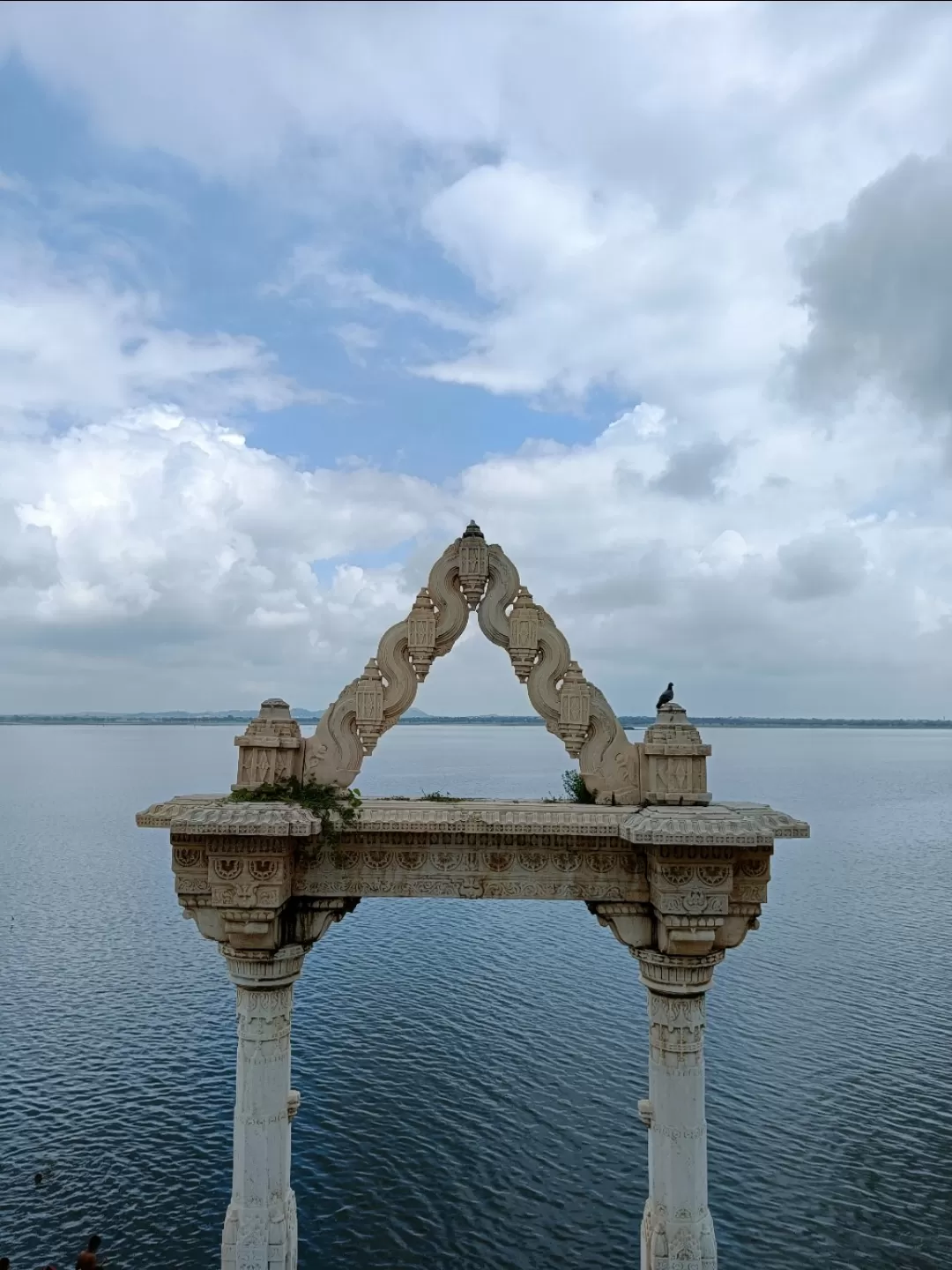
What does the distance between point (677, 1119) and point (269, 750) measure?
573 cm

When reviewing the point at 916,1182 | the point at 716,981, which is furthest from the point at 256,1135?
the point at 716,981

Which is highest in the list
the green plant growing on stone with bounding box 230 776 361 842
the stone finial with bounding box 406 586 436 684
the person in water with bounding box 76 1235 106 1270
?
the stone finial with bounding box 406 586 436 684

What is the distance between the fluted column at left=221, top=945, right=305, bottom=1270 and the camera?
345 inches

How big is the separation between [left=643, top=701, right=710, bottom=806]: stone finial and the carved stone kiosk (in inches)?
0.8

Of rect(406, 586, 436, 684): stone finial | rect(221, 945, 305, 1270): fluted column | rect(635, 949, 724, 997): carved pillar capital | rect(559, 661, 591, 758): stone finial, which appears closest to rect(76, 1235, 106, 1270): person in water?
rect(221, 945, 305, 1270): fluted column

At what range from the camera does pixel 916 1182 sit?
687 inches

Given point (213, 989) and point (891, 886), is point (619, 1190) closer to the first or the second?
point (213, 989)

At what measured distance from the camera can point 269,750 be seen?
900 centimetres

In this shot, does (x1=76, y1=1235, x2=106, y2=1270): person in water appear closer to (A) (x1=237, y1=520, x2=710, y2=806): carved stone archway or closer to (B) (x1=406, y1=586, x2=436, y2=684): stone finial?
(A) (x1=237, y1=520, x2=710, y2=806): carved stone archway

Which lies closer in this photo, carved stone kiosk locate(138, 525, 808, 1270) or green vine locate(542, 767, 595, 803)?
carved stone kiosk locate(138, 525, 808, 1270)

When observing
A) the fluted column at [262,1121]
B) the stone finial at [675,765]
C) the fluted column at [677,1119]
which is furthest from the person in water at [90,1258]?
the stone finial at [675,765]

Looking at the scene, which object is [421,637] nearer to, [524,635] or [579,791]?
[524,635]

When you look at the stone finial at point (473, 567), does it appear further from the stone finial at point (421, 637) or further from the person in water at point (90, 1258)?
the person in water at point (90, 1258)

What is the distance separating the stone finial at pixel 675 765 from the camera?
29.4 ft
